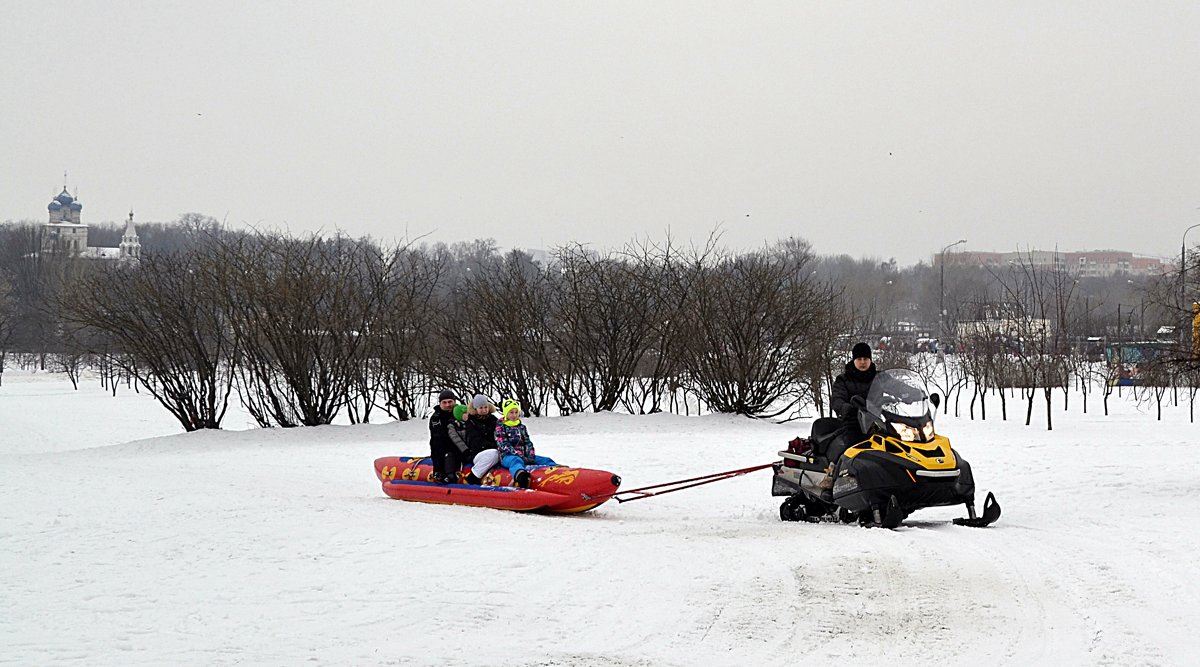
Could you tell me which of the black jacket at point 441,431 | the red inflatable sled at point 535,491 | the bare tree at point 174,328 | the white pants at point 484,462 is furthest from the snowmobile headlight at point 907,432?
the bare tree at point 174,328

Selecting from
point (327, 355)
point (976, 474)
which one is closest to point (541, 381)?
point (327, 355)

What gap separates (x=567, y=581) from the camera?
29.7ft

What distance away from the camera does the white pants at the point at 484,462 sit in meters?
14.1

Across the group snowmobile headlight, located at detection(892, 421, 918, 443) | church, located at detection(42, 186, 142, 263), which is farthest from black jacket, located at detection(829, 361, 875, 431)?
church, located at detection(42, 186, 142, 263)

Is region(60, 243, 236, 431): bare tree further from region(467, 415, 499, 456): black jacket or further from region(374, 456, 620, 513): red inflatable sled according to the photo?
region(467, 415, 499, 456): black jacket

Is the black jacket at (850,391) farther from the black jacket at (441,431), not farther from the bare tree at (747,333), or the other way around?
the bare tree at (747,333)

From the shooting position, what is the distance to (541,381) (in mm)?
30172

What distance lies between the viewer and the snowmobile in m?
12.2

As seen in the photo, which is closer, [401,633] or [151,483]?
[401,633]

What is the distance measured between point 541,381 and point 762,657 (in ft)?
76.3

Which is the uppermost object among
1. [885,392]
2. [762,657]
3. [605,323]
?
[605,323]

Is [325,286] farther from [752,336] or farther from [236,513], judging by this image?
[236,513]

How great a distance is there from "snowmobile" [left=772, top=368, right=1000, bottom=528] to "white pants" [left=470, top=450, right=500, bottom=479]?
146 inches

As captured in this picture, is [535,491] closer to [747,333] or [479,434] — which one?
[479,434]
